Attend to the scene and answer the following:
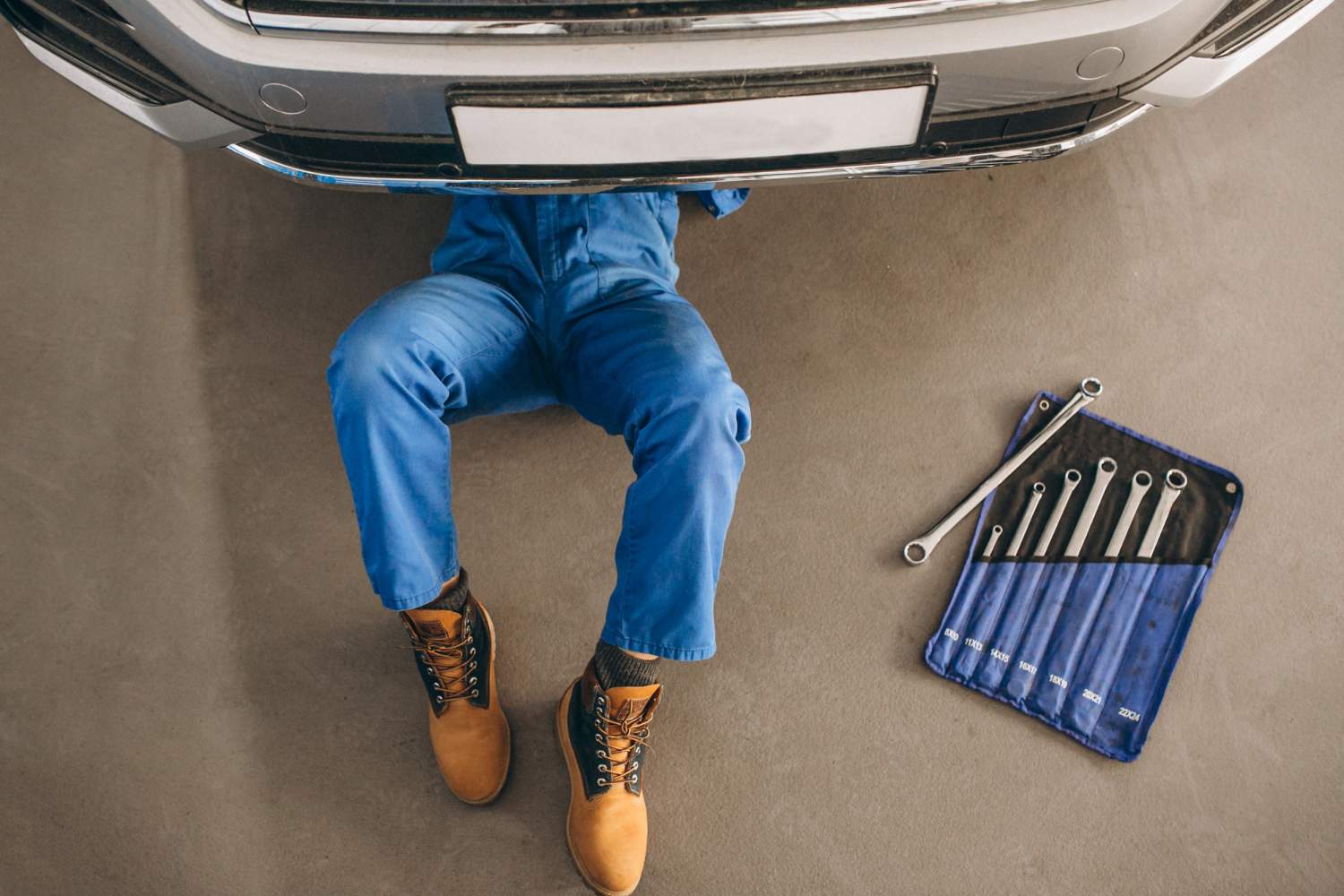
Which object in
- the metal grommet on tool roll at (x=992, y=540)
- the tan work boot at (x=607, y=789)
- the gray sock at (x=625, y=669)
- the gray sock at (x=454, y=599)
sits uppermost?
the metal grommet on tool roll at (x=992, y=540)

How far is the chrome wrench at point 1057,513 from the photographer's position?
1.47 meters

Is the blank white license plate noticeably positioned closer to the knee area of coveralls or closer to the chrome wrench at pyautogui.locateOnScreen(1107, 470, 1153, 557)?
the knee area of coveralls

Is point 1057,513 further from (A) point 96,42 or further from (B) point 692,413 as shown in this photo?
(A) point 96,42

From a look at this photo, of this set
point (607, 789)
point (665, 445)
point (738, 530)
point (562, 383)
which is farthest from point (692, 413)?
point (607, 789)

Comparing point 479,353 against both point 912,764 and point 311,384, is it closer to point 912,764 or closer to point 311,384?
point 311,384

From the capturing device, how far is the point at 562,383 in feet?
3.96

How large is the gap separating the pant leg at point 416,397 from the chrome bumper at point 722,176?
12 centimetres

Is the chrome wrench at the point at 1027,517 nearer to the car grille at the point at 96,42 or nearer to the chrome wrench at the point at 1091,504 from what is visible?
the chrome wrench at the point at 1091,504

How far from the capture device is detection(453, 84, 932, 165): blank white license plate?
0.95m

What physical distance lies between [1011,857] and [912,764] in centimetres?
18

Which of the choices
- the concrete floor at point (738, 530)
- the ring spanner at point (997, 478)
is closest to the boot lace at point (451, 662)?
the concrete floor at point (738, 530)

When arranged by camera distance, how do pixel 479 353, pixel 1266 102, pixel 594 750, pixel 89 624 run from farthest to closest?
pixel 1266 102
pixel 89 624
pixel 594 750
pixel 479 353

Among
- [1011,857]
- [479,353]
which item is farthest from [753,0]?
[1011,857]

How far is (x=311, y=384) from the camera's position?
154cm
